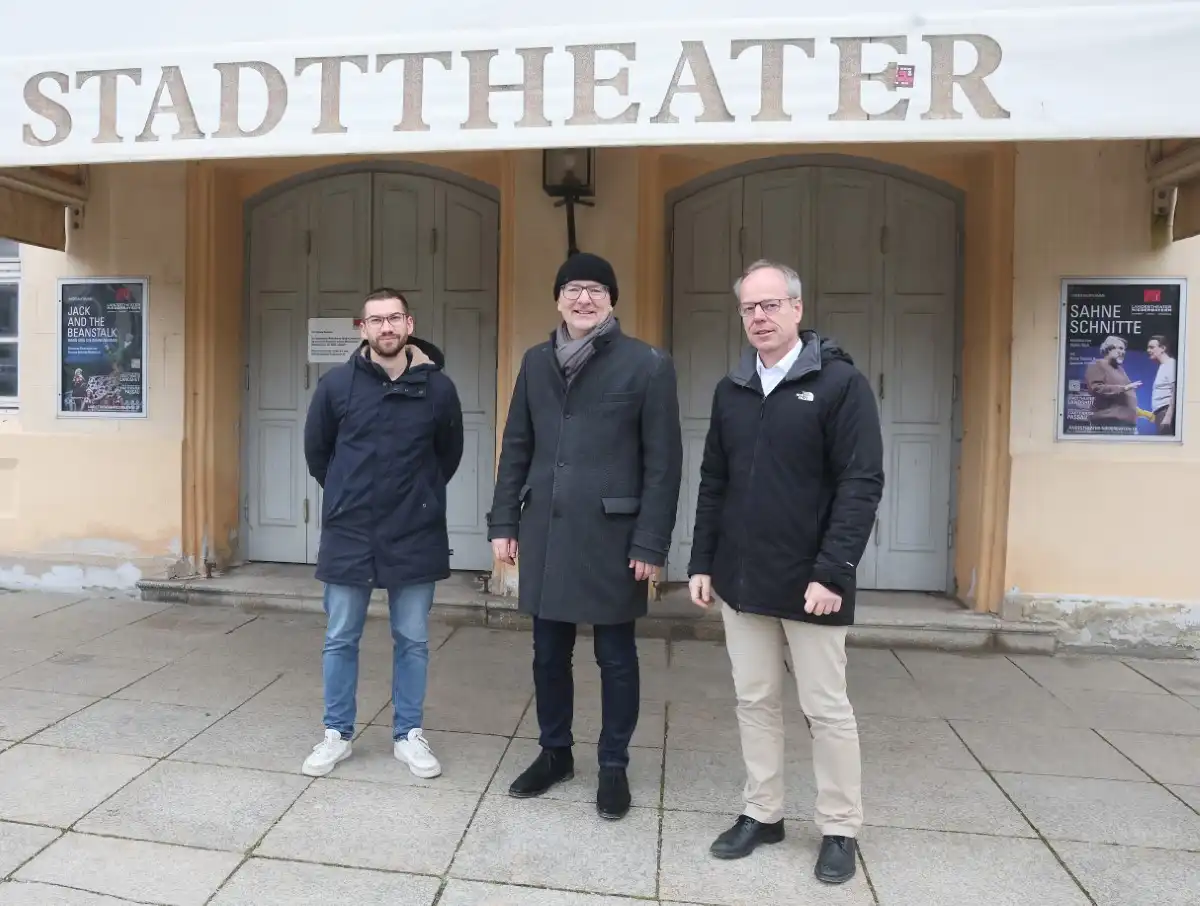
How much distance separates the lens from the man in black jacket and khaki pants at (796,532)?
260 centimetres

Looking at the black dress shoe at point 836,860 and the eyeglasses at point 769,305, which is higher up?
the eyeglasses at point 769,305

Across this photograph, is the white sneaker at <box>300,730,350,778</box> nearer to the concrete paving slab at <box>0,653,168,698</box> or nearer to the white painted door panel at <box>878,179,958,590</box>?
the concrete paving slab at <box>0,653,168,698</box>

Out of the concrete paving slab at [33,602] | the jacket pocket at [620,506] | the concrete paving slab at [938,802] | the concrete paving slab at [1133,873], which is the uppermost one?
the jacket pocket at [620,506]

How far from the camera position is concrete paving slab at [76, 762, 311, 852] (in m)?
2.91

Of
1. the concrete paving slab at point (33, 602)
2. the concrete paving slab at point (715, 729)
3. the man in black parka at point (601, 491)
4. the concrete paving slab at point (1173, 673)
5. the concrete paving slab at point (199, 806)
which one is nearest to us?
the concrete paving slab at point (199, 806)

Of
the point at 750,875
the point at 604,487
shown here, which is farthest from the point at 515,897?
the point at 604,487

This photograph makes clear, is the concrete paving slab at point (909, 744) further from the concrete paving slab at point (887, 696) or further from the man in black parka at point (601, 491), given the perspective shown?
the man in black parka at point (601, 491)

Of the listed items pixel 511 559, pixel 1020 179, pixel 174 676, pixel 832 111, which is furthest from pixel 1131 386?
pixel 174 676

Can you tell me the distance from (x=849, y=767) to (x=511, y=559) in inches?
51.7

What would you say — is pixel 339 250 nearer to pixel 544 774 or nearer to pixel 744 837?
pixel 544 774

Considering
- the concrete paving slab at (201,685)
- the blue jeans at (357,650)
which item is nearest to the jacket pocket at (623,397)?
the blue jeans at (357,650)

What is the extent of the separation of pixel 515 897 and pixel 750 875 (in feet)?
2.36

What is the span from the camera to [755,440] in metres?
2.73

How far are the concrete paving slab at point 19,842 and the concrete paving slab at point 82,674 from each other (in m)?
1.35
